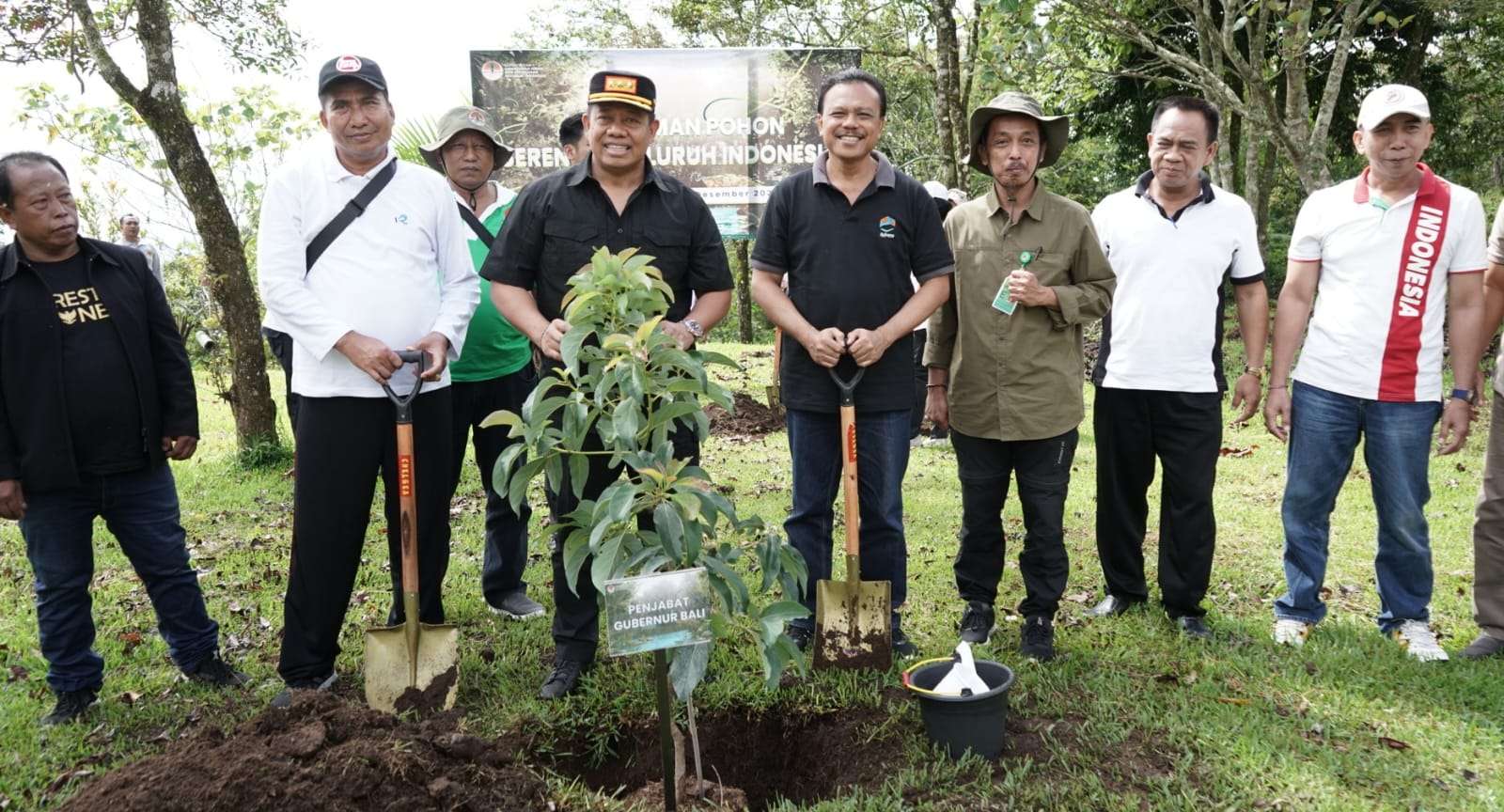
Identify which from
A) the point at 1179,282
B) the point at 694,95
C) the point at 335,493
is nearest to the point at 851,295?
the point at 1179,282

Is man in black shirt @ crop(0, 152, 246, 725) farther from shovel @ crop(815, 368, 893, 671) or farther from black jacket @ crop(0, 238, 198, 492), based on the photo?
shovel @ crop(815, 368, 893, 671)

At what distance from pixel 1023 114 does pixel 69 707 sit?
4.38 meters

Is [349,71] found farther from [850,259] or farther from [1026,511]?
[1026,511]

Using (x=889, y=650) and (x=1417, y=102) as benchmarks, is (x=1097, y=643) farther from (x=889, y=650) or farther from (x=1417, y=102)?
(x=1417, y=102)

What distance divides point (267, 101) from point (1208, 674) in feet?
42.8

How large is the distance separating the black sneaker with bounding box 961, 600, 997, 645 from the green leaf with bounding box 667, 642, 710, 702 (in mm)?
1804

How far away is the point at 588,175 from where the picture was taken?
12.5 feet

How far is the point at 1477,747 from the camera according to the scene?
3.44 m

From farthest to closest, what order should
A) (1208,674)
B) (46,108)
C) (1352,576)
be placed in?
(46,108) < (1352,576) < (1208,674)

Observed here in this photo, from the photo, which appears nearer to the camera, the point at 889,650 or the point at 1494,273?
the point at 889,650

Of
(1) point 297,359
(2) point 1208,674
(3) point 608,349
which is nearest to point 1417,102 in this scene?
(2) point 1208,674

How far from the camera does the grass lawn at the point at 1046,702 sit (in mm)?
3193

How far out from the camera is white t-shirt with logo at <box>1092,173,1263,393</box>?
13.9 feet

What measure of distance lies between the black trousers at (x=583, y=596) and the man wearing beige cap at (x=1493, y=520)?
3374mm
